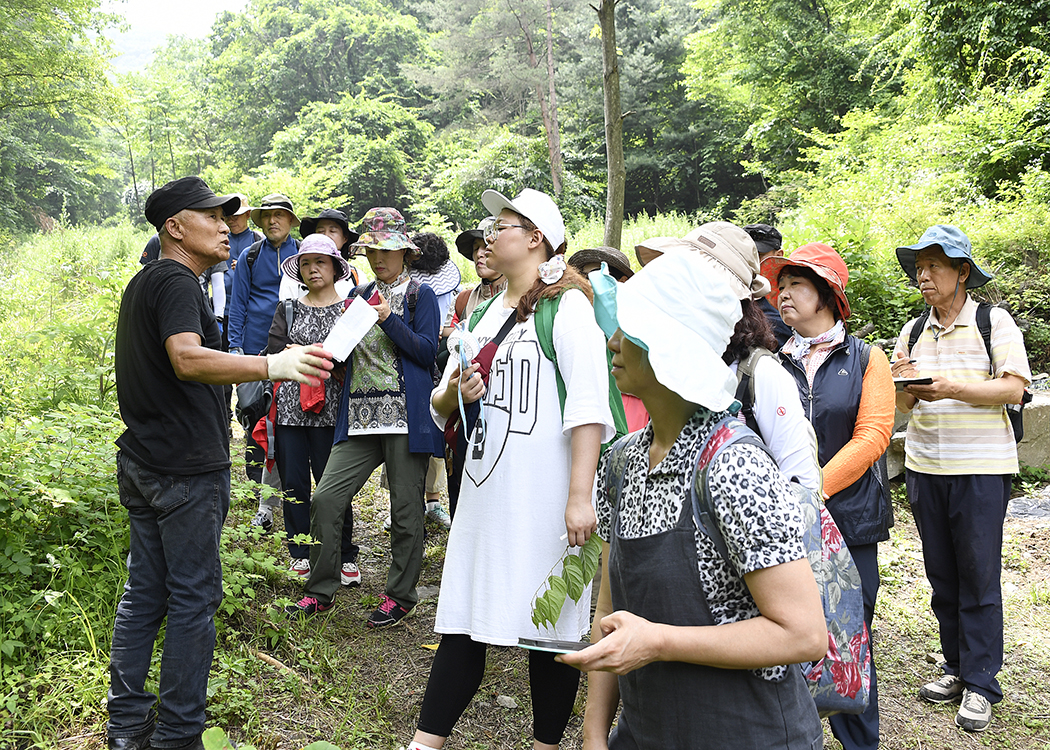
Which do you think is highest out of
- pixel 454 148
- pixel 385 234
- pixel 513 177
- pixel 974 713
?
pixel 454 148

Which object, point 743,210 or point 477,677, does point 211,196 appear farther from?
point 743,210

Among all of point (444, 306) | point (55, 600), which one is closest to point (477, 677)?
point (55, 600)

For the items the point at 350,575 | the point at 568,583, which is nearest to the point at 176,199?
the point at 568,583

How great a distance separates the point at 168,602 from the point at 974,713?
3543mm

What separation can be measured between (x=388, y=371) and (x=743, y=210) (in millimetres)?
21893

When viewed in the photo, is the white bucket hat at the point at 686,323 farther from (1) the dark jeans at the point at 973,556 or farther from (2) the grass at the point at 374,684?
(1) the dark jeans at the point at 973,556

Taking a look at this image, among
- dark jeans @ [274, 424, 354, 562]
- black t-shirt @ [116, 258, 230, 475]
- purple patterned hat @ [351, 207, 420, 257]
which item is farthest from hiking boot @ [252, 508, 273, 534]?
black t-shirt @ [116, 258, 230, 475]

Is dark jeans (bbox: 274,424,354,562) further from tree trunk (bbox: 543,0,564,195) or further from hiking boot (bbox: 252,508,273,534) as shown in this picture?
tree trunk (bbox: 543,0,564,195)

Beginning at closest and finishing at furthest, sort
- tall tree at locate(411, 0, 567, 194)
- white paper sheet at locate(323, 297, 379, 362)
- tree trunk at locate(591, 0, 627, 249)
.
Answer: white paper sheet at locate(323, 297, 379, 362) < tree trunk at locate(591, 0, 627, 249) < tall tree at locate(411, 0, 567, 194)

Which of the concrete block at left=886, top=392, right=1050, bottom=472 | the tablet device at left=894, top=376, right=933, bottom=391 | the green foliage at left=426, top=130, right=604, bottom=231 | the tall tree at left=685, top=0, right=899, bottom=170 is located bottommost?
the concrete block at left=886, top=392, right=1050, bottom=472

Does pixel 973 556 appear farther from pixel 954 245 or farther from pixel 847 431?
pixel 954 245

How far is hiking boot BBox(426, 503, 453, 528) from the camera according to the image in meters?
5.45

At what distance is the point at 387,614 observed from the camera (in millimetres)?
3832

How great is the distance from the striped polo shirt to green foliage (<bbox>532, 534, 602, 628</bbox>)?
213 cm
